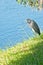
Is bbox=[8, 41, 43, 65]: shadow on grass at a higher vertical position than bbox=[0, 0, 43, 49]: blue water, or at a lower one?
higher

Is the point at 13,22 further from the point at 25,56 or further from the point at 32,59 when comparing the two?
the point at 32,59

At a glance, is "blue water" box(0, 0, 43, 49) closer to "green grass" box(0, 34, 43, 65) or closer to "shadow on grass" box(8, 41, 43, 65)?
"green grass" box(0, 34, 43, 65)

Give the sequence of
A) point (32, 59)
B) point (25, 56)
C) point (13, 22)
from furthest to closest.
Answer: point (13, 22) → point (25, 56) → point (32, 59)

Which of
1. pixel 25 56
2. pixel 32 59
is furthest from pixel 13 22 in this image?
pixel 32 59

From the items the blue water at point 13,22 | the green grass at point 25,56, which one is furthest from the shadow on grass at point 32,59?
the blue water at point 13,22

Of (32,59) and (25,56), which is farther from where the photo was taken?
(25,56)

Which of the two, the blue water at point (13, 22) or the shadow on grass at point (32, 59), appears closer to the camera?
the shadow on grass at point (32, 59)

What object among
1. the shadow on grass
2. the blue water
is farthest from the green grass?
the blue water

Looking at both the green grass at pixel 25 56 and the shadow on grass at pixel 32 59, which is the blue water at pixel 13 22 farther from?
the shadow on grass at pixel 32 59

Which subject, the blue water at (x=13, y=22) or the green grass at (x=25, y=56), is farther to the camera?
the blue water at (x=13, y=22)

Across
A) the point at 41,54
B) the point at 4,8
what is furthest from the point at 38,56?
the point at 4,8

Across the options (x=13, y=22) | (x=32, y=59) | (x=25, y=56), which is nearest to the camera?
Result: (x=32, y=59)

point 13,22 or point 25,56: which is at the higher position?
point 25,56

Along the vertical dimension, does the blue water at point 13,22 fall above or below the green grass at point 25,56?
below
